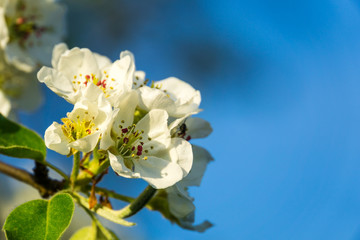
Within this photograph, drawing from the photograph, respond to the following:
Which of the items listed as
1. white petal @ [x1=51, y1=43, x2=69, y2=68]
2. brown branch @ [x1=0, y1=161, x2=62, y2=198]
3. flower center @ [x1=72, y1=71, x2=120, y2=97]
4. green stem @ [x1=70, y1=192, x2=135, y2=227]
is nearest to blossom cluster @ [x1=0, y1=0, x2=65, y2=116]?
brown branch @ [x1=0, y1=161, x2=62, y2=198]

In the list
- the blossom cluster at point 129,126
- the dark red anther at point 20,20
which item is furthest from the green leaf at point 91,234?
the dark red anther at point 20,20

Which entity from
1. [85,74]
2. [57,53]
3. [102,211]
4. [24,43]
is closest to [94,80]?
[85,74]

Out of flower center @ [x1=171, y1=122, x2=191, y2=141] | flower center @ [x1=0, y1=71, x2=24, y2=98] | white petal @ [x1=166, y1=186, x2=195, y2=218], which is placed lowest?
flower center @ [x1=0, y1=71, x2=24, y2=98]

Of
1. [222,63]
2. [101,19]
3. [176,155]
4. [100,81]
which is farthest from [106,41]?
[176,155]

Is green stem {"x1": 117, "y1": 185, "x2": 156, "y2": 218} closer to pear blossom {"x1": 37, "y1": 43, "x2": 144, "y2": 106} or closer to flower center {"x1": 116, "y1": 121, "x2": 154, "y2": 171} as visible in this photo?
flower center {"x1": 116, "y1": 121, "x2": 154, "y2": 171}

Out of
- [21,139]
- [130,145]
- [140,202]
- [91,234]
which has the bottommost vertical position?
[91,234]

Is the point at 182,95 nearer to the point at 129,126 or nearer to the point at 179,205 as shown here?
the point at 129,126

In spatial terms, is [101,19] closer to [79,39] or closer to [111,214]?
[79,39]
